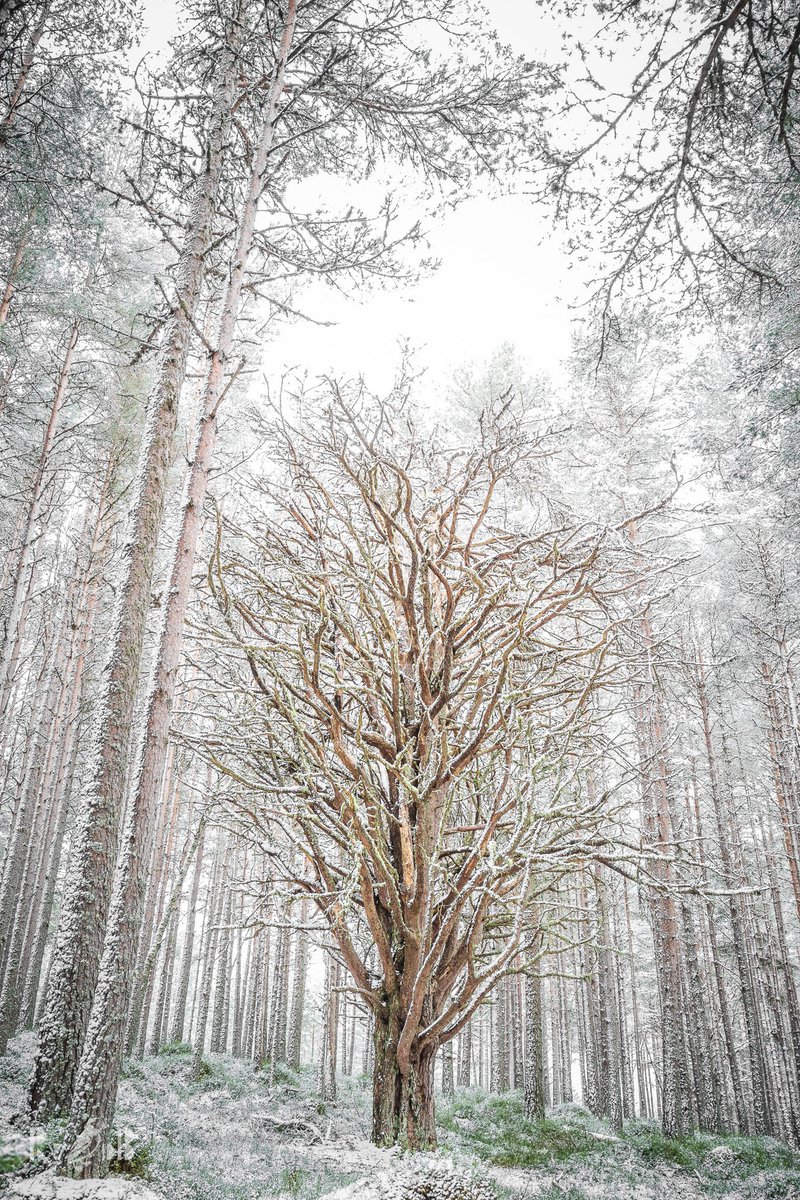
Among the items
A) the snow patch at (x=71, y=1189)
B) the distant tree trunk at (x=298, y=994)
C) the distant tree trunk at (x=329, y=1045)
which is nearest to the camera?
the snow patch at (x=71, y=1189)

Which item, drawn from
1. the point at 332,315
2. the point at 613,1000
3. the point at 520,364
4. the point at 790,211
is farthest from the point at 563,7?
the point at 613,1000

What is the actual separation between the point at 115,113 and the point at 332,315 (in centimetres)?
599

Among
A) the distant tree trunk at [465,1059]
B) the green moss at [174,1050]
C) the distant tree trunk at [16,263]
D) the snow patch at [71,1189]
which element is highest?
the distant tree trunk at [16,263]

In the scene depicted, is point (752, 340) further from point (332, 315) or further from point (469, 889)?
point (469, 889)

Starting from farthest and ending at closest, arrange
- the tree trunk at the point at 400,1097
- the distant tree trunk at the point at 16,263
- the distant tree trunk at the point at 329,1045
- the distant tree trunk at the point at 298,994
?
the distant tree trunk at the point at 298,994 < the distant tree trunk at the point at 329,1045 < the distant tree trunk at the point at 16,263 < the tree trunk at the point at 400,1097

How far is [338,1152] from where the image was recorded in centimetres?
473

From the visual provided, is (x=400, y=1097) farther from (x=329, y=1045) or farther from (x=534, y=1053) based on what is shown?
(x=329, y=1045)

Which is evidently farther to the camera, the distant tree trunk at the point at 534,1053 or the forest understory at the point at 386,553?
the distant tree trunk at the point at 534,1053

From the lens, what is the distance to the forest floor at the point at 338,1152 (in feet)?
10.6

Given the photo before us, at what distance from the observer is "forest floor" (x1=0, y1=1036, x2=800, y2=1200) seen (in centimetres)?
324

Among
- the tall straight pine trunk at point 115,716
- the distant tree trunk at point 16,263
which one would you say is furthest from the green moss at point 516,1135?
the distant tree trunk at point 16,263

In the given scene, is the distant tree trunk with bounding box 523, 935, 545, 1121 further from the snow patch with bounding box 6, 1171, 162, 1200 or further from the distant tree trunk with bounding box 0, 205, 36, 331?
the distant tree trunk with bounding box 0, 205, 36, 331

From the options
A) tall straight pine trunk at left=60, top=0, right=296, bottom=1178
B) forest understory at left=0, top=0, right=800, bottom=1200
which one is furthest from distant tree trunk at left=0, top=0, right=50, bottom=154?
tall straight pine trunk at left=60, top=0, right=296, bottom=1178

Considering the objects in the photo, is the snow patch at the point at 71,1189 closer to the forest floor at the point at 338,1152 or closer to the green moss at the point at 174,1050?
the forest floor at the point at 338,1152
